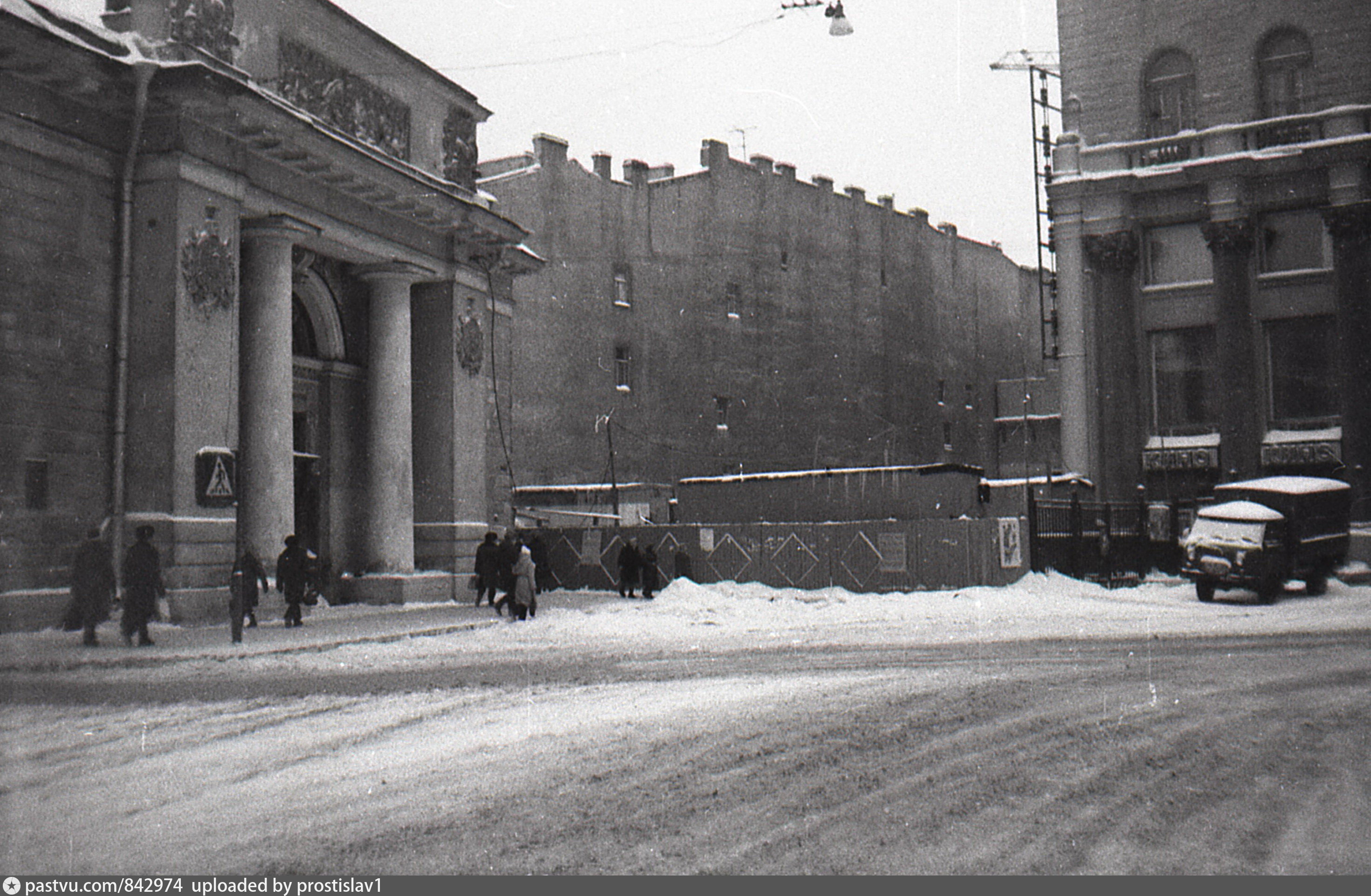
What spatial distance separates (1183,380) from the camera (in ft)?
124

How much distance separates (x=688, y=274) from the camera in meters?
Result: 50.4

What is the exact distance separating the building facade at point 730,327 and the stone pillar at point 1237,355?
60.1 feet

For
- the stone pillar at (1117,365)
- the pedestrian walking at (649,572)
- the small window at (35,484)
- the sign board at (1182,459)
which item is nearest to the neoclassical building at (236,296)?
the small window at (35,484)

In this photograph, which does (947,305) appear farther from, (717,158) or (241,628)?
(241,628)

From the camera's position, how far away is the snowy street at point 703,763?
5.81 metres

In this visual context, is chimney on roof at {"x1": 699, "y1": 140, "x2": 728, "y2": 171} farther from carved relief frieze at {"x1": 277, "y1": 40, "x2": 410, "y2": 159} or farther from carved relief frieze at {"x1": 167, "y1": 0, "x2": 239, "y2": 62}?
carved relief frieze at {"x1": 167, "y1": 0, "x2": 239, "y2": 62}

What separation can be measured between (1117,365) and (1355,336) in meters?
6.34

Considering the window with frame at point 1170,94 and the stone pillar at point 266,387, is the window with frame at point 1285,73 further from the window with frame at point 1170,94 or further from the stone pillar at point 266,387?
the stone pillar at point 266,387

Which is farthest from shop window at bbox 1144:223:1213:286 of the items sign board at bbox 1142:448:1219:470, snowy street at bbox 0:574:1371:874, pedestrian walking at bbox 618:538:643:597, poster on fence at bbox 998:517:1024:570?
snowy street at bbox 0:574:1371:874

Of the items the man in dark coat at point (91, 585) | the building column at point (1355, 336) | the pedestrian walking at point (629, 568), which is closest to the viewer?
the man in dark coat at point (91, 585)

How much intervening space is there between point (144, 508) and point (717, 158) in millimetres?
35901

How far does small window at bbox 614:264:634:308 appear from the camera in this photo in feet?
157

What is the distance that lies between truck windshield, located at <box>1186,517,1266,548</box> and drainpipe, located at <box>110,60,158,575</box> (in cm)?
1952

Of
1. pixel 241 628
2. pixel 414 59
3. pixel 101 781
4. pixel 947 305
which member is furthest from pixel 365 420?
pixel 947 305
